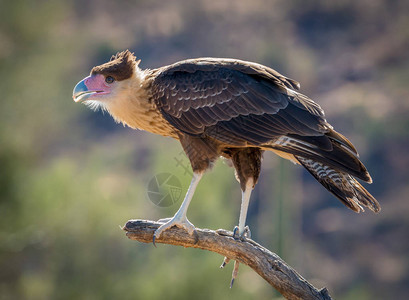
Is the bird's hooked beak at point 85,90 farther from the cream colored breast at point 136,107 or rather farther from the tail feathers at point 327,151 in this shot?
the tail feathers at point 327,151

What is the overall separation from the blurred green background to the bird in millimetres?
2798

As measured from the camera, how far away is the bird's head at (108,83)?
502 centimetres

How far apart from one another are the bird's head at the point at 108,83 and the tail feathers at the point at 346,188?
1.73 meters

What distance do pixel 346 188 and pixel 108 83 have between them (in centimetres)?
222

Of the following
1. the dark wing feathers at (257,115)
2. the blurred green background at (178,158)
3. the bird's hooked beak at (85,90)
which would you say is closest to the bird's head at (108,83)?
the bird's hooked beak at (85,90)

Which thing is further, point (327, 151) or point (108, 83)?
point (108, 83)

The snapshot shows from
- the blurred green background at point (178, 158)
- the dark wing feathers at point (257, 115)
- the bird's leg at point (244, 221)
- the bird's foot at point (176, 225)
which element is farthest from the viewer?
the blurred green background at point (178, 158)

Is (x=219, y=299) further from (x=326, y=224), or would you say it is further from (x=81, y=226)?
(x=326, y=224)

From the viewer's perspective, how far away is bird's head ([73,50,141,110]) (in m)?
5.02

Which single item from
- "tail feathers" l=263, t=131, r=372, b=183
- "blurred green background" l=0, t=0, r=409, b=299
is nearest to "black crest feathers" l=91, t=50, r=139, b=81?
"tail feathers" l=263, t=131, r=372, b=183

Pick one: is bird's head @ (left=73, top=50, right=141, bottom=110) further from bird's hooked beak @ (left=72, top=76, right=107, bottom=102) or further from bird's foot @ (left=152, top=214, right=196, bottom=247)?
bird's foot @ (left=152, top=214, right=196, bottom=247)

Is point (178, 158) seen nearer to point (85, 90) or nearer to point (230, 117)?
point (85, 90)

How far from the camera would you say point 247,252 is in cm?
460

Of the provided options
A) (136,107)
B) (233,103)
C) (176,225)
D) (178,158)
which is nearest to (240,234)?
(176,225)
